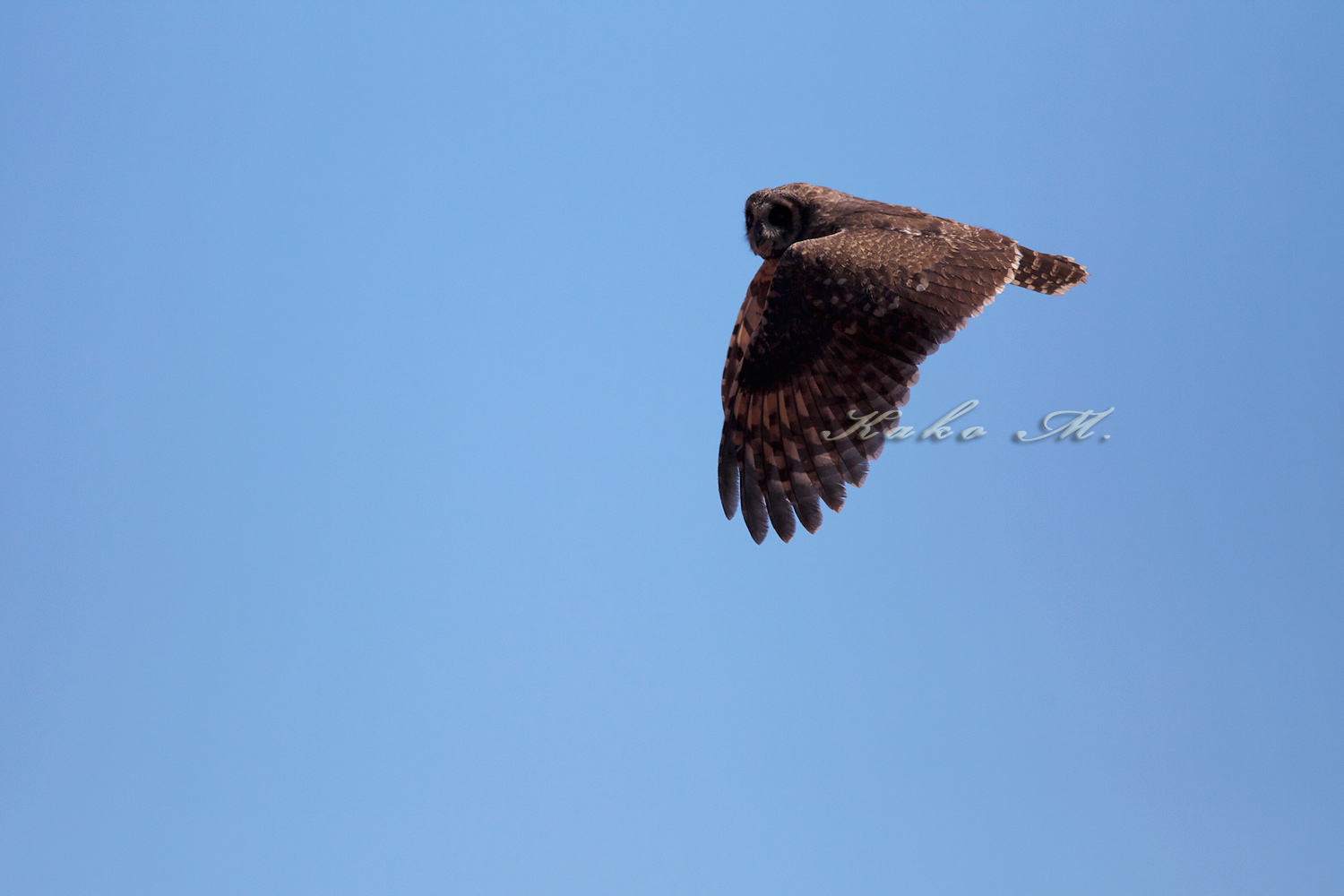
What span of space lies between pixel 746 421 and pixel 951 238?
1.54m

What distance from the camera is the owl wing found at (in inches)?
219

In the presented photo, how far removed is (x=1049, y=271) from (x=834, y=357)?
6.06 ft

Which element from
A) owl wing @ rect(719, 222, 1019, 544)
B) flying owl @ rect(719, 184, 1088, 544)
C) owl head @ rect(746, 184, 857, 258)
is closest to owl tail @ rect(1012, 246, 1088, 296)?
flying owl @ rect(719, 184, 1088, 544)

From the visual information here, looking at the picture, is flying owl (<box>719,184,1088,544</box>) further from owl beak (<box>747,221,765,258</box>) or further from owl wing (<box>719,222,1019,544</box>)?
owl beak (<box>747,221,765,258</box>)

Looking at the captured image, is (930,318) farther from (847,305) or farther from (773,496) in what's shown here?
(773,496)

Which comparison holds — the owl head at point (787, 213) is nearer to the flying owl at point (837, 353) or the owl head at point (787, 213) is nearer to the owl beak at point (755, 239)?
the owl beak at point (755, 239)

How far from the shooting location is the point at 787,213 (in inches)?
270

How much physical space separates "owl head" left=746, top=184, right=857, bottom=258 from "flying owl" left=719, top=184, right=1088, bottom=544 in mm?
617

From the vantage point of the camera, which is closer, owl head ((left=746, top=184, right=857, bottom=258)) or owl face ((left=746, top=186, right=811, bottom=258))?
owl head ((left=746, top=184, right=857, bottom=258))

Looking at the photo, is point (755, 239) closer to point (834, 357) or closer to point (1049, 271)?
point (834, 357)

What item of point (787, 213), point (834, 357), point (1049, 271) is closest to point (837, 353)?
point (834, 357)

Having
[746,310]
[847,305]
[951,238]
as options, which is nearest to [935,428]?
[847,305]

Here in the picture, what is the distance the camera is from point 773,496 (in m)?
5.79

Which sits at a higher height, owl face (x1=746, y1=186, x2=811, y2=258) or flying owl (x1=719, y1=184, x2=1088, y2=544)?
owl face (x1=746, y1=186, x2=811, y2=258)
